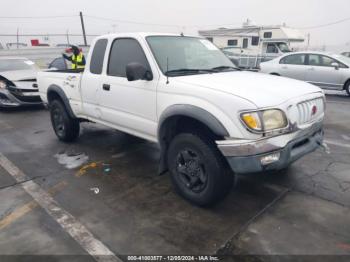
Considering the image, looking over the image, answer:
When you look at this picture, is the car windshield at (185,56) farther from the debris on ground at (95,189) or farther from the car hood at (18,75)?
the car hood at (18,75)

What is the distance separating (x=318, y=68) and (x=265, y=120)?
8.94 meters

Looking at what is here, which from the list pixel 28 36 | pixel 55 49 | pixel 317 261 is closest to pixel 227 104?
pixel 317 261

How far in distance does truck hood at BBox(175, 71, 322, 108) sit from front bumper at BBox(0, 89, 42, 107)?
662 centimetres

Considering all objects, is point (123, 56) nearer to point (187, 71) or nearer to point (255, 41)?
point (187, 71)

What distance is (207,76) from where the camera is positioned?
3.68 metres

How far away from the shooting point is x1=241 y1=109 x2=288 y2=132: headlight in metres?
2.92

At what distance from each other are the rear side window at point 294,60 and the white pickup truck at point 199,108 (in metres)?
7.72

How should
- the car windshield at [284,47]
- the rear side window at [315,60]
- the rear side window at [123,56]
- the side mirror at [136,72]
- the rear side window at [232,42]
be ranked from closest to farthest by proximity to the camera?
the side mirror at [136,72]
the rear side window at [123,56]
the rear side window at [315,60]
the car windshield at [284,47]
the rear side window at [232,42]

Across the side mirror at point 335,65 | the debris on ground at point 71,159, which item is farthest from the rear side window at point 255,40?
the debris on ground at point 71,159

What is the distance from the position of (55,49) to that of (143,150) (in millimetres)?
16939

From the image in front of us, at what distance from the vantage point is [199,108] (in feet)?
10.5

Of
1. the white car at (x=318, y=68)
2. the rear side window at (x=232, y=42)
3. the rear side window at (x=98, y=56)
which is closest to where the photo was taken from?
the rear side window at (x=98, y=56)

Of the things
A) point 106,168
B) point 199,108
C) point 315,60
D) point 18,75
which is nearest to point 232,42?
point 315,60

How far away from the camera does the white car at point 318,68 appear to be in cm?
1027
